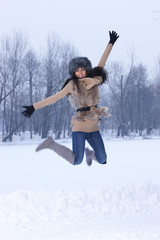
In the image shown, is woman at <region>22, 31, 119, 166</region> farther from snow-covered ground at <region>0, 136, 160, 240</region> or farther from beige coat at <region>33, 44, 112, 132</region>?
snow-covered ground at <region>0, 136, 160, 240</region>

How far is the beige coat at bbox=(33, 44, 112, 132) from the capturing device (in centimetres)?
317

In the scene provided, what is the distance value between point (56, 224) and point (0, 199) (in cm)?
178

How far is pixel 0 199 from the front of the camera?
8195mm

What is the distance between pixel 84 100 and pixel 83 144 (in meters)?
0.46

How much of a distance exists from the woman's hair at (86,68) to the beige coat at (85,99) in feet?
0.15

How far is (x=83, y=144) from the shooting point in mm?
3340

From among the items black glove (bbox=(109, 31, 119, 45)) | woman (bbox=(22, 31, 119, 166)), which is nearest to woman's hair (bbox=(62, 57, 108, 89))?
woman (bbox=(22, 31, 119, 166))

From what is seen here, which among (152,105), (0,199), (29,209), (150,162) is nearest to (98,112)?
(29,209)

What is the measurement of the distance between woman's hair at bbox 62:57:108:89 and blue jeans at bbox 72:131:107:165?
1.74 feet

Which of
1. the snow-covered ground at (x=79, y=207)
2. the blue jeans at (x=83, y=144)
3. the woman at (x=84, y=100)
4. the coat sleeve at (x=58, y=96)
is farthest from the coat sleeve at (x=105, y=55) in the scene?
the snow-covered ground at (x=79, y=207)

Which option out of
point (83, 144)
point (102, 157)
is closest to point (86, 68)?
point (83, 144)

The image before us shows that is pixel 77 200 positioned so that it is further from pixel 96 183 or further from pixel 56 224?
pixel 96 183

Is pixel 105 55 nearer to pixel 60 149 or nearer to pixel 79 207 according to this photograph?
pixel 60 149

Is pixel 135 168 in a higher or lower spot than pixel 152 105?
lower
